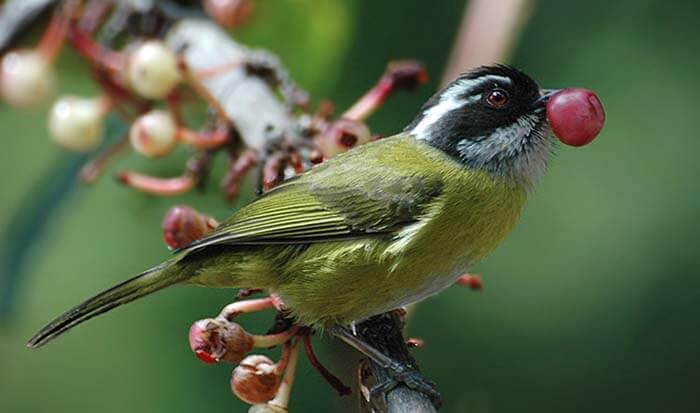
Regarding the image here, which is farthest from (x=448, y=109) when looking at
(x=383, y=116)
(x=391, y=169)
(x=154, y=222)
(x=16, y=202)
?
(x=16, y=202)

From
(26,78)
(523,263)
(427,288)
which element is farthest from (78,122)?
(523,263)

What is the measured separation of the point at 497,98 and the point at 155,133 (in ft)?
2.61

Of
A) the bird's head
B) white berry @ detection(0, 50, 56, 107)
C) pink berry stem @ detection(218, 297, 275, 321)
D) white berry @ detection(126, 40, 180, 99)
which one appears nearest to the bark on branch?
white berry @ detection(126, 40, 180, 99)

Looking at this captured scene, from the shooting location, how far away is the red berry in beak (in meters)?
2.45

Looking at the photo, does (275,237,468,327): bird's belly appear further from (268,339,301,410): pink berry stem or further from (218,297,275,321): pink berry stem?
(268,339,301,410): pink berry stem

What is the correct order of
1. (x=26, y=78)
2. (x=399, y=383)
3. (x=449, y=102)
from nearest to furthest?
(x=399, y=383) → (x=449, y=102) → (x=26, y=78)

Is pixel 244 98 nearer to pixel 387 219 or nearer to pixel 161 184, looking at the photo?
pixel 161 184

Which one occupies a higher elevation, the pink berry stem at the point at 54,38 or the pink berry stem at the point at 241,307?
the pink berry stem at the point at 54,38

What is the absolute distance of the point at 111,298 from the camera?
103 inches

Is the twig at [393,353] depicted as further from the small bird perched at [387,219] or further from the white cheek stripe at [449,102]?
the white cheek stripe at [449,102]

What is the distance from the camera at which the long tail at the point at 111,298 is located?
8.37 feet

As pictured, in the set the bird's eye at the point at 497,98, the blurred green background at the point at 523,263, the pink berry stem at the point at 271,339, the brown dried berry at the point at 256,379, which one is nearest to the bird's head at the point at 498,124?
the bird's eye at the point at 497,98

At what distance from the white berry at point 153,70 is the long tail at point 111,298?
1.41 ft

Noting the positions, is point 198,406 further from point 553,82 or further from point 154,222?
point 553,82
